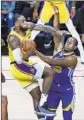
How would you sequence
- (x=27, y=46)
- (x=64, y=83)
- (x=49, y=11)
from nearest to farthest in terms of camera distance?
1. (x=27, y=46)
2. (x=64, y=83)
3. (x=49, y=11)

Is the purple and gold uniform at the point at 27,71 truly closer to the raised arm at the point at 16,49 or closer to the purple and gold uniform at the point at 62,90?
the raised arm at the point at 16,49

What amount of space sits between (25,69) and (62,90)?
0.46 meters

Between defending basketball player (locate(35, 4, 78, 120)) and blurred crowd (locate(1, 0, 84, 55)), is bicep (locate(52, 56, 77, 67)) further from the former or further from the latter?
blurred crowd (locate(1, 0, 84, 55))

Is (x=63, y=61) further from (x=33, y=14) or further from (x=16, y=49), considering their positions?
(x=33, y=14)

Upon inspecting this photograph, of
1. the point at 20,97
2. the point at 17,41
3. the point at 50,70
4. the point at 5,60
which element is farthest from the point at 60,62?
the point at 5,60

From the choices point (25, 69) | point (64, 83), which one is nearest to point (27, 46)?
point (25, 69)

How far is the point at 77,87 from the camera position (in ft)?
26.3

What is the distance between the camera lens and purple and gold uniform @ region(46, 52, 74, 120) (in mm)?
5426

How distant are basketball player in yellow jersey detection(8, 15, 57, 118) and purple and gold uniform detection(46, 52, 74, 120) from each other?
9 centimetres

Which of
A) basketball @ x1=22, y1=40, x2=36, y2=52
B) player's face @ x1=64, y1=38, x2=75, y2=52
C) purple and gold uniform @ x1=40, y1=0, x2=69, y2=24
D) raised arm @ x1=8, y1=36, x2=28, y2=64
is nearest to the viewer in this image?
basketball @ x1=22, y1=40, x2=36, y2=52

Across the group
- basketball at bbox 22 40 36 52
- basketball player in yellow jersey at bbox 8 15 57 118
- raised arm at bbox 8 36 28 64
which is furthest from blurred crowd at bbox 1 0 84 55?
basketball at bbox 22 40 36 52

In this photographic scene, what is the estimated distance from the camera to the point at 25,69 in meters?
5.48

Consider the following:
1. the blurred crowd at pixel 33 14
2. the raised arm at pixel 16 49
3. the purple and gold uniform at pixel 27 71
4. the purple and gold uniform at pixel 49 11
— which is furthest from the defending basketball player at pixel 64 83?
the blurred crowd at pixel 33 14

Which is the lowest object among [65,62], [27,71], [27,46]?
[27,71]
